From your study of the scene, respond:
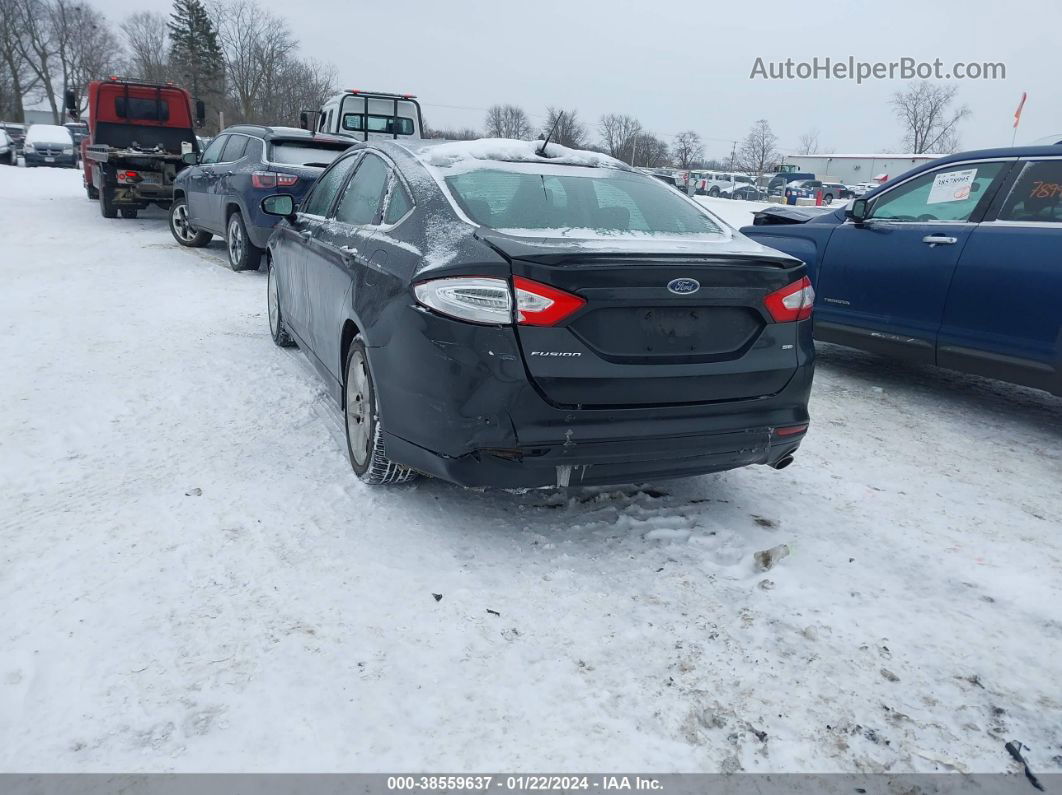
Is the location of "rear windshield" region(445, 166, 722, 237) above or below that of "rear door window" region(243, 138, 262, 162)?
below

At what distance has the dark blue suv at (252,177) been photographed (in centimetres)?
876

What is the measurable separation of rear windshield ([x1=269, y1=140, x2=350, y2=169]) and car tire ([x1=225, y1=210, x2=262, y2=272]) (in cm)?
91

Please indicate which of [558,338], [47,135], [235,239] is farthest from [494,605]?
[47,135]

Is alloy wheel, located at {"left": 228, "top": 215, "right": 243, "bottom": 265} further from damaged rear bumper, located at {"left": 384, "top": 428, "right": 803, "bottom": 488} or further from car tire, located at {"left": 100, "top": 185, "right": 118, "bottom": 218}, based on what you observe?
damaged rear bumper, located at {"left": 384, "top": 428, "right": 803, "bottom": 488}

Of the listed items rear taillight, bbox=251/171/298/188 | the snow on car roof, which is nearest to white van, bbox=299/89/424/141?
rear taillight, bbox=251/171/298/188

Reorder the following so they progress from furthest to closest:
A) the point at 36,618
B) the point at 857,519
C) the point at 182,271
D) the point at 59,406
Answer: the point at 182,271, the point at 59,406, the point at 857,519, the point at 36,618

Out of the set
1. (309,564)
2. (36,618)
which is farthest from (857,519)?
(36,618)

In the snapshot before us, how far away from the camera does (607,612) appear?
2.69m

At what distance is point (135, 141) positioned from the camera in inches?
582

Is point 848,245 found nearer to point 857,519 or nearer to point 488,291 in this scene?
point 857,519

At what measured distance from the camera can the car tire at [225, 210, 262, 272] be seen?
9.09 m

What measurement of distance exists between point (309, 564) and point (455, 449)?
74 centimetres

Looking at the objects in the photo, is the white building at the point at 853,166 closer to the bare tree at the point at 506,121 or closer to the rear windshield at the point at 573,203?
the bare tree at the point at 506,121

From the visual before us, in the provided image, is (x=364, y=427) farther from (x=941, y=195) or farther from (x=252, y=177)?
(x=252, y=177)
